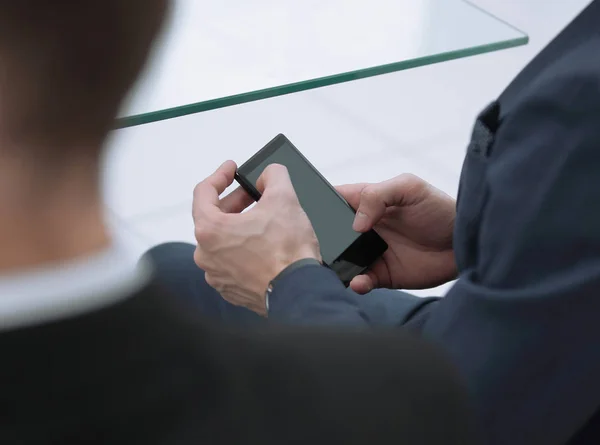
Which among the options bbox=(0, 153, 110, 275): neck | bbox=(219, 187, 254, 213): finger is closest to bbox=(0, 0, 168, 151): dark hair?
bbox=(0, 153, 110, 275): neck

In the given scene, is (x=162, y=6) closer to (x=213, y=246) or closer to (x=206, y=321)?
(x=206, y=321)

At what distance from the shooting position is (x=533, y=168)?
0.60 m

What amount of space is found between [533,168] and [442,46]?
35 cm

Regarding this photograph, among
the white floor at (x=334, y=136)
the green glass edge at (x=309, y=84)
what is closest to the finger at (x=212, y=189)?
the green glass edge at (x=309, y=84)

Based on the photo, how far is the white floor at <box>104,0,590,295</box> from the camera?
1.64 m

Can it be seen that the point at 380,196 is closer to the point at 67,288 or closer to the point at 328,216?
the point at 328,216

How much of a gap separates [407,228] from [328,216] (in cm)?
10

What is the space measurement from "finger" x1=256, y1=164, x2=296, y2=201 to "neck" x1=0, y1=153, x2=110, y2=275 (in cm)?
52

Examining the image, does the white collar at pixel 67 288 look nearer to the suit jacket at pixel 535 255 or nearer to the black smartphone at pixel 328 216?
the suit jacket at pixel 535 255

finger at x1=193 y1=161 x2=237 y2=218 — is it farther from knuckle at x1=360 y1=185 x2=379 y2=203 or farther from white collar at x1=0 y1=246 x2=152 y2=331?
white collar at x1=0 y1=246 x2=152 y2=331

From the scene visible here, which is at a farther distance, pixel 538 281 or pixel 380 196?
pixel 380 196

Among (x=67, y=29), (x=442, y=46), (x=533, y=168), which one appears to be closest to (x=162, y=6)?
(x=67, y=29)

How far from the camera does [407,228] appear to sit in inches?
39.5

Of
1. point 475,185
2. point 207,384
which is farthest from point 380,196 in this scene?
point 207,384
